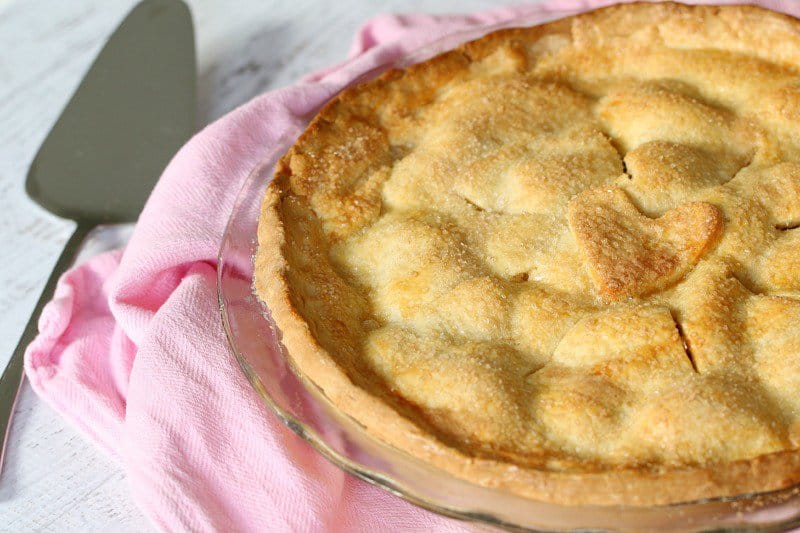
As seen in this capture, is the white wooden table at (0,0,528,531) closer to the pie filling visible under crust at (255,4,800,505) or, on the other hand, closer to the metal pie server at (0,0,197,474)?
the metal pie server at (0,0,197,474)

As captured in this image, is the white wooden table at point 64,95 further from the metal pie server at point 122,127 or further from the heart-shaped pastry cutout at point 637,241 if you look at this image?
the heart-shaped pastry cutout at point 637,241

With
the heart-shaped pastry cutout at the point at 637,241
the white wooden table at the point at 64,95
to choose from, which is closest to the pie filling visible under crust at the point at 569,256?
the heart-shaped pastry cutout at the point at 637,241

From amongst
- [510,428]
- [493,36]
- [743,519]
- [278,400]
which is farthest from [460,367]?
[493,36]

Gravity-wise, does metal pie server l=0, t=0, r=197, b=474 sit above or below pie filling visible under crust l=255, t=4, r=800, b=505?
A: below

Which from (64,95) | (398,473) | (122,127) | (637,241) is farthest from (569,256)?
(64,95)

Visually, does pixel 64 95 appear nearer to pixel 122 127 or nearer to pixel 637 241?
pixel 122 127

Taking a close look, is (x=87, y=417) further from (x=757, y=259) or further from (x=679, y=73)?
(x=679, y=73)

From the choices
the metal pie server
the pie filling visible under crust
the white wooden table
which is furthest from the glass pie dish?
the metal pie server
